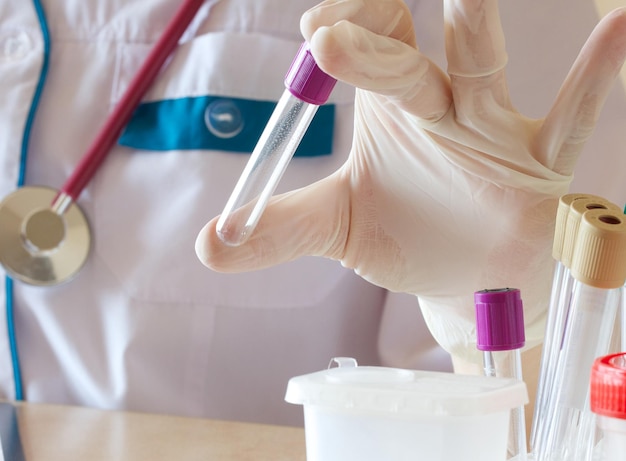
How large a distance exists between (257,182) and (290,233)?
42 mm

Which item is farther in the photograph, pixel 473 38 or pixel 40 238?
pixel 40 238

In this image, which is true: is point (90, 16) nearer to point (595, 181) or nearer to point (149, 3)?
point (149, 3)

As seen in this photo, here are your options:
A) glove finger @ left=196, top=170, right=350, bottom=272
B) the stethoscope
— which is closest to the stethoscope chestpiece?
the stethoscope

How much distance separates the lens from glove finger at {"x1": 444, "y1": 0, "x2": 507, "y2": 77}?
1.37 feet

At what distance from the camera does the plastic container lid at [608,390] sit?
0.33 m

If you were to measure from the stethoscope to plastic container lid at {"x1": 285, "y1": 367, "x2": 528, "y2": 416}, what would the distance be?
0.41m

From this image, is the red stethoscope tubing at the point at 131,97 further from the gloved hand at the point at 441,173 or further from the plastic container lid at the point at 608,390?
the plastic container lid at the point at 608,390

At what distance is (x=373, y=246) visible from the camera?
0.52 metres

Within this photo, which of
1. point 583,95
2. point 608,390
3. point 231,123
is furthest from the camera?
point 231,123

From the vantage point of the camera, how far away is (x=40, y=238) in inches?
29.0

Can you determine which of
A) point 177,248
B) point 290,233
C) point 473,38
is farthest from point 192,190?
point 473,38

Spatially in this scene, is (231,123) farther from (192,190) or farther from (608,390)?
(608,390)

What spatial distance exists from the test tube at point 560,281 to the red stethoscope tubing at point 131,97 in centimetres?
43

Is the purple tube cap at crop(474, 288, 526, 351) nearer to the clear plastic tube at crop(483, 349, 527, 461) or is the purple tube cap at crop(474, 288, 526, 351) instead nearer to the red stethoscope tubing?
the clear plastic tube at crop(483, 349, 527, 461)
